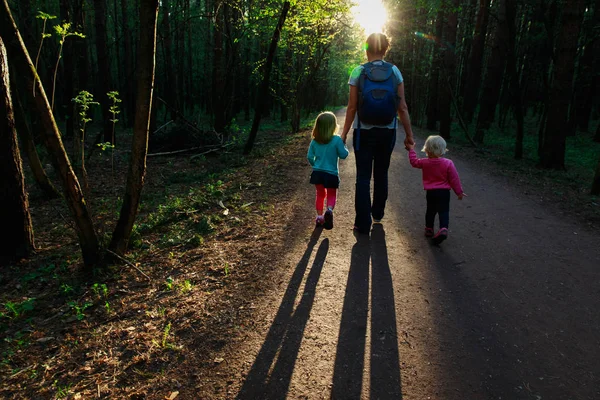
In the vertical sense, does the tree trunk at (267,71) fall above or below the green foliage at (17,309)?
above

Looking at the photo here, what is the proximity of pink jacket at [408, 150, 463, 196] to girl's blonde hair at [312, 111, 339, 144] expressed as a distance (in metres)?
1.07

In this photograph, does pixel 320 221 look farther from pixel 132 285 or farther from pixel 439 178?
pixel 132 285

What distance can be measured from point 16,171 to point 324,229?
417 cm

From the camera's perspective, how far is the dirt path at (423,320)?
2346mm

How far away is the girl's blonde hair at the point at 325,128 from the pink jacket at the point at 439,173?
1.07 metres

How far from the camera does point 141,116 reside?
3805mm

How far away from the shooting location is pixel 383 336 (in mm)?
2785

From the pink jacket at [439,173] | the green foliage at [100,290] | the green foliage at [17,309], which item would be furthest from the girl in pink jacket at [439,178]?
the green foliage at [17,309]

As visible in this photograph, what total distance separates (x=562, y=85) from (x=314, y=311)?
9.42 meters

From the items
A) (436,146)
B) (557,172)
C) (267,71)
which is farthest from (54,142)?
(557,172)

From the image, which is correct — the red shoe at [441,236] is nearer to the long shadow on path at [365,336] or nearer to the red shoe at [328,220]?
the long shadow on path at [365,336]

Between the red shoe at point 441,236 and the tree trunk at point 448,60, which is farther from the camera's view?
the tree trunk at point 448,60

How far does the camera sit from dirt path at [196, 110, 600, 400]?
235 centimetres

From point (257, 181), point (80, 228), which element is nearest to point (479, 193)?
point (257, 181)
